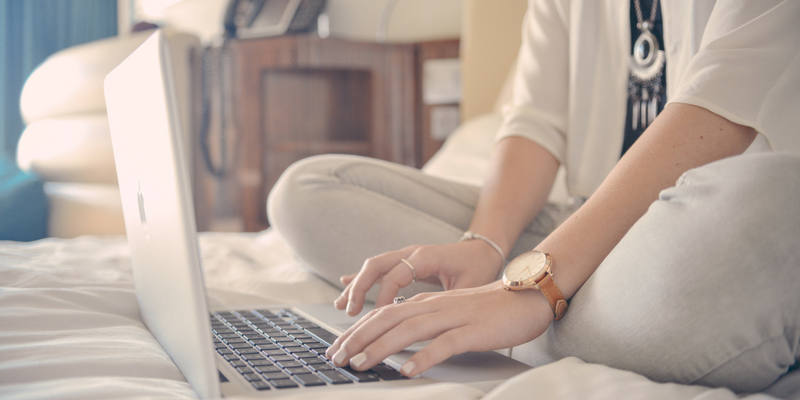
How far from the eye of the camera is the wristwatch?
1.66 feet

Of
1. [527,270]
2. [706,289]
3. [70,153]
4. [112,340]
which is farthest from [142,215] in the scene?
[70,153]

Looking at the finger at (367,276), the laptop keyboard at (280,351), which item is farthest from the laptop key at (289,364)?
the finger at (367,276)

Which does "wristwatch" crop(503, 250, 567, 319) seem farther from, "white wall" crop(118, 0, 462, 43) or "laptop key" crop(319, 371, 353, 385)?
"white wall" crop(118, 0, 462, 43)

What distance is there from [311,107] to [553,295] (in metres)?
1.92

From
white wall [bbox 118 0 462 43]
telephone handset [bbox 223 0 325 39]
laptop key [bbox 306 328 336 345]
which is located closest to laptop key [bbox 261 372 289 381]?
laptop key [bbox 306 328 336 345]

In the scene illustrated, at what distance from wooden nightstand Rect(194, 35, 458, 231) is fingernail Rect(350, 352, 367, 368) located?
1824 mm

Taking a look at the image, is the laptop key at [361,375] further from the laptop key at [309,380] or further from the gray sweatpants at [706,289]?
the gray sweatpants at [706,289]

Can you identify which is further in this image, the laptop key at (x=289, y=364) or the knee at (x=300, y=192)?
the knee at (x=300, y=192)

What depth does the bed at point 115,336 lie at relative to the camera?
0.39m

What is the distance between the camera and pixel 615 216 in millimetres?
554

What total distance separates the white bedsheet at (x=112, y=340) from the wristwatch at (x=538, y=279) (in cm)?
6

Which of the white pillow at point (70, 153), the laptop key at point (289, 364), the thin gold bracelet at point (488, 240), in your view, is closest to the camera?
the laptop key at point (289, 364)

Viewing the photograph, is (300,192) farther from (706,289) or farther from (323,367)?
(706,289)

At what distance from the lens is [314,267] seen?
90 centimetres
